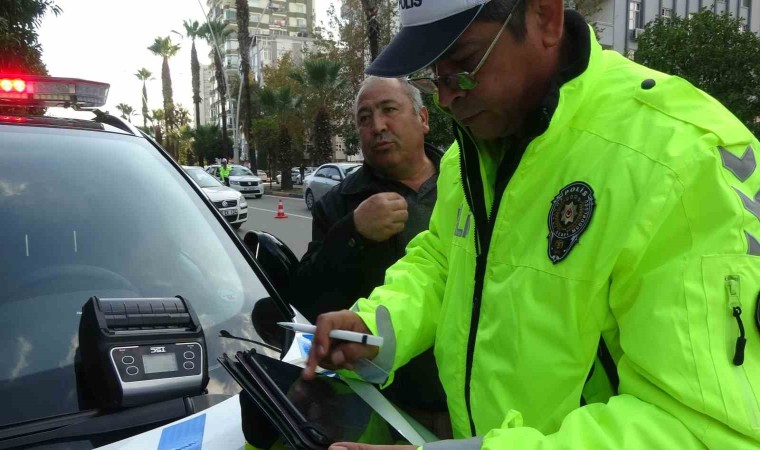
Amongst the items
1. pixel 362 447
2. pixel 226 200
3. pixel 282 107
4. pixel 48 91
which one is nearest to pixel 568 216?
pixel 362 447

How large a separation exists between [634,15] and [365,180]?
3325 centimetres

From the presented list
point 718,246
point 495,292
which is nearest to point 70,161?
point 495,292

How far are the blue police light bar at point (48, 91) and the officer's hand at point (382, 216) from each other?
4.02 feet

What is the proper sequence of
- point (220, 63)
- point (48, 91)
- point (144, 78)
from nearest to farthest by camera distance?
point (48, 91)
point (220, 63)
point (144, 78)

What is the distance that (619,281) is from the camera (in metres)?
0.93

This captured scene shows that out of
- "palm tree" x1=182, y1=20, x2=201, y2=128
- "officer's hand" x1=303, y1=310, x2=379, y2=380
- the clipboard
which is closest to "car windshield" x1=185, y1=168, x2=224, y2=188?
"officer's hand" x1=303, y1=310, x2=379, y2=380

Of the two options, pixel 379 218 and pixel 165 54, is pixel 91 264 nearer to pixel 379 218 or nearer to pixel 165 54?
pixel 379 218

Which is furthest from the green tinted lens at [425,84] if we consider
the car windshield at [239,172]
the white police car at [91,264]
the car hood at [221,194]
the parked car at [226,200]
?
the car windshield at [239,172]

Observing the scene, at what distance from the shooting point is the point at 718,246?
0.84 metres

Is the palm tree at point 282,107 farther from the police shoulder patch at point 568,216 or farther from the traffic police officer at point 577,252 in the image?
the police shoulder patch at point 568,216

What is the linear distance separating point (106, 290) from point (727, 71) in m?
17.8

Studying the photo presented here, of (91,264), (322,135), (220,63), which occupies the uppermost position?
(220,63)

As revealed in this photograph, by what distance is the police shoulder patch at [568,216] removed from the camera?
3.27 feet

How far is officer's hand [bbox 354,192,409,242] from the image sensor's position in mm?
2062
